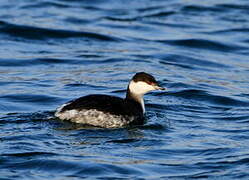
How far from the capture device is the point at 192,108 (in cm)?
1359

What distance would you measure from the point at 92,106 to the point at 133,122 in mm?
813

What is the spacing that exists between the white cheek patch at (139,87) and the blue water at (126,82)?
55cm

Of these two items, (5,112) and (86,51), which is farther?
(86,51)

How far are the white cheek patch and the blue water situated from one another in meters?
0.55

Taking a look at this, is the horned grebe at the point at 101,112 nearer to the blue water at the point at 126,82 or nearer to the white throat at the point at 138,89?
the blue water at the point at 126,82

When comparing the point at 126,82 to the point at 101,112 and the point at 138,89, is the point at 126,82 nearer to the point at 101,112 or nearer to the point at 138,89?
the point at 138,89

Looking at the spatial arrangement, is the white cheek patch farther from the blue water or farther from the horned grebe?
the blue water

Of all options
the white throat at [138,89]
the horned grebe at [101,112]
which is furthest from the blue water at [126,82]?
the white throat at [138,89]

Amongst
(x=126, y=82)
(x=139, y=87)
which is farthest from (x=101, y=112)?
(x=126, y=82)

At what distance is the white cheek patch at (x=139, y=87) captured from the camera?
1262cm

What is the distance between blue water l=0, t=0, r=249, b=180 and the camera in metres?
10.0

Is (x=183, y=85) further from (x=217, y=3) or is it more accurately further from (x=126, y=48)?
(x=217, y=3)

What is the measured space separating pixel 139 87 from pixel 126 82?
10.0 ft

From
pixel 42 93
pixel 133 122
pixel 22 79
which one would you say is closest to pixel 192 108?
pixel 133 122
